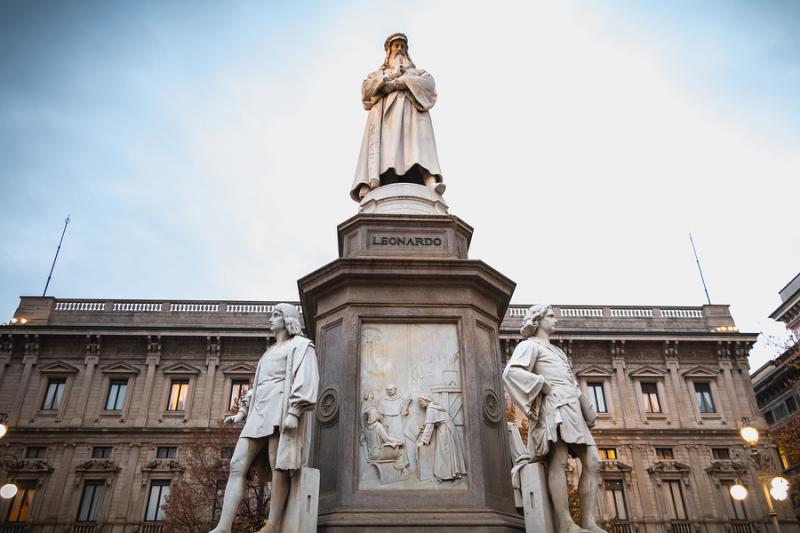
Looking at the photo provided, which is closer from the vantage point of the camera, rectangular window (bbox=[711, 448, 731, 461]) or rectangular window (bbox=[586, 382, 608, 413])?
rectangular window (bbox=[711, 448, 731, 461])

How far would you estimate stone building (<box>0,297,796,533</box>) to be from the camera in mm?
29000

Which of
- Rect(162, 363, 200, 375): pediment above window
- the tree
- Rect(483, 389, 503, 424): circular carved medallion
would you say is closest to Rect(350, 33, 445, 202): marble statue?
Rect(483, 389, 503, 424): circular carved medallion

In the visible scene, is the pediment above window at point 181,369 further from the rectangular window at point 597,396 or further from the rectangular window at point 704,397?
the rectangular window at point 704,397

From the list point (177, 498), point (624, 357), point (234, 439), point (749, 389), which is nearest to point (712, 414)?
point (749, 389)

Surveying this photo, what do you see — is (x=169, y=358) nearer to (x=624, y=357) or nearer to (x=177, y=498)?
(x=177, y=498)

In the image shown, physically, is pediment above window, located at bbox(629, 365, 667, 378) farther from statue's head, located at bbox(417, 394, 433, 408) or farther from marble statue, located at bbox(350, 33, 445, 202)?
statue's head, located at bbox(417, 394, 433, 408)

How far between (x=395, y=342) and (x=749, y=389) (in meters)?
32.9

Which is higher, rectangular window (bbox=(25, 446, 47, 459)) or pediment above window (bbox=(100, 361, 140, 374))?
pediment above window (bbox=(100, 361, 140, 374))

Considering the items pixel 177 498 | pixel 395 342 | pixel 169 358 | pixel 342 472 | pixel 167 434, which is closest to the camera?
pixel 342 472

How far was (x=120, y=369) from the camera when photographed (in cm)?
3192

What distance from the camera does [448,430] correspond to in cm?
682

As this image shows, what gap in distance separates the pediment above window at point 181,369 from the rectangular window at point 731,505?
27575mm

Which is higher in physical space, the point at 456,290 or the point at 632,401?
the point at 632,401

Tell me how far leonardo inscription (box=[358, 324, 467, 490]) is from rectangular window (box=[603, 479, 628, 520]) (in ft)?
85.2
